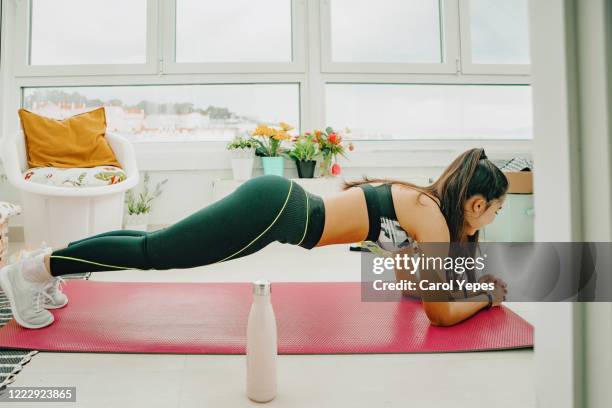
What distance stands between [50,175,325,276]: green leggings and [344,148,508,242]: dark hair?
1.25 feet

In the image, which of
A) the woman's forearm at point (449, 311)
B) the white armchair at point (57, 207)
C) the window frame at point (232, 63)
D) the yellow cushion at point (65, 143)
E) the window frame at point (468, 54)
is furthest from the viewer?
the window frame at point (468, 54)

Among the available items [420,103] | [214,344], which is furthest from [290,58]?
[214,344]

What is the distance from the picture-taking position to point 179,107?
3338mm

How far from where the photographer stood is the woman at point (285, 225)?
1128 mm

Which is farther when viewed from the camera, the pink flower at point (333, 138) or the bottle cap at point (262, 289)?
the pink flower at point (333, 138)

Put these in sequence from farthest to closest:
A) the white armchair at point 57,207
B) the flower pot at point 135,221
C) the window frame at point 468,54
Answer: the window frame at point 468,54 < the flower pot at point 135,221 < the white armchair at point 57,207

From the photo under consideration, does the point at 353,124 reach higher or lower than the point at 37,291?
higher

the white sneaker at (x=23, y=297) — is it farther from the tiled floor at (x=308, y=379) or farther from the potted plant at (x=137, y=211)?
the potted plant at (x=137, y=211)

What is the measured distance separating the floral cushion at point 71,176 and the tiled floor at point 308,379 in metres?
1.50

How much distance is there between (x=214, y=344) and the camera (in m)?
1.17

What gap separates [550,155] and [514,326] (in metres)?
0.91

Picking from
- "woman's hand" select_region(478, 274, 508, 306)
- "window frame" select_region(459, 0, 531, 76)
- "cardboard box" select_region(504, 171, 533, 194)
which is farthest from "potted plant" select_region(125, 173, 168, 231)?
"window frame" select_region(459, 0, 531, 76)

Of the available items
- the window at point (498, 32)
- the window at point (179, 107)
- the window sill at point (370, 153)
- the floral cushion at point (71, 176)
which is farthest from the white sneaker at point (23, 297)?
the window at point (498, 32)

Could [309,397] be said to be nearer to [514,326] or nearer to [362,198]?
[362,198]
